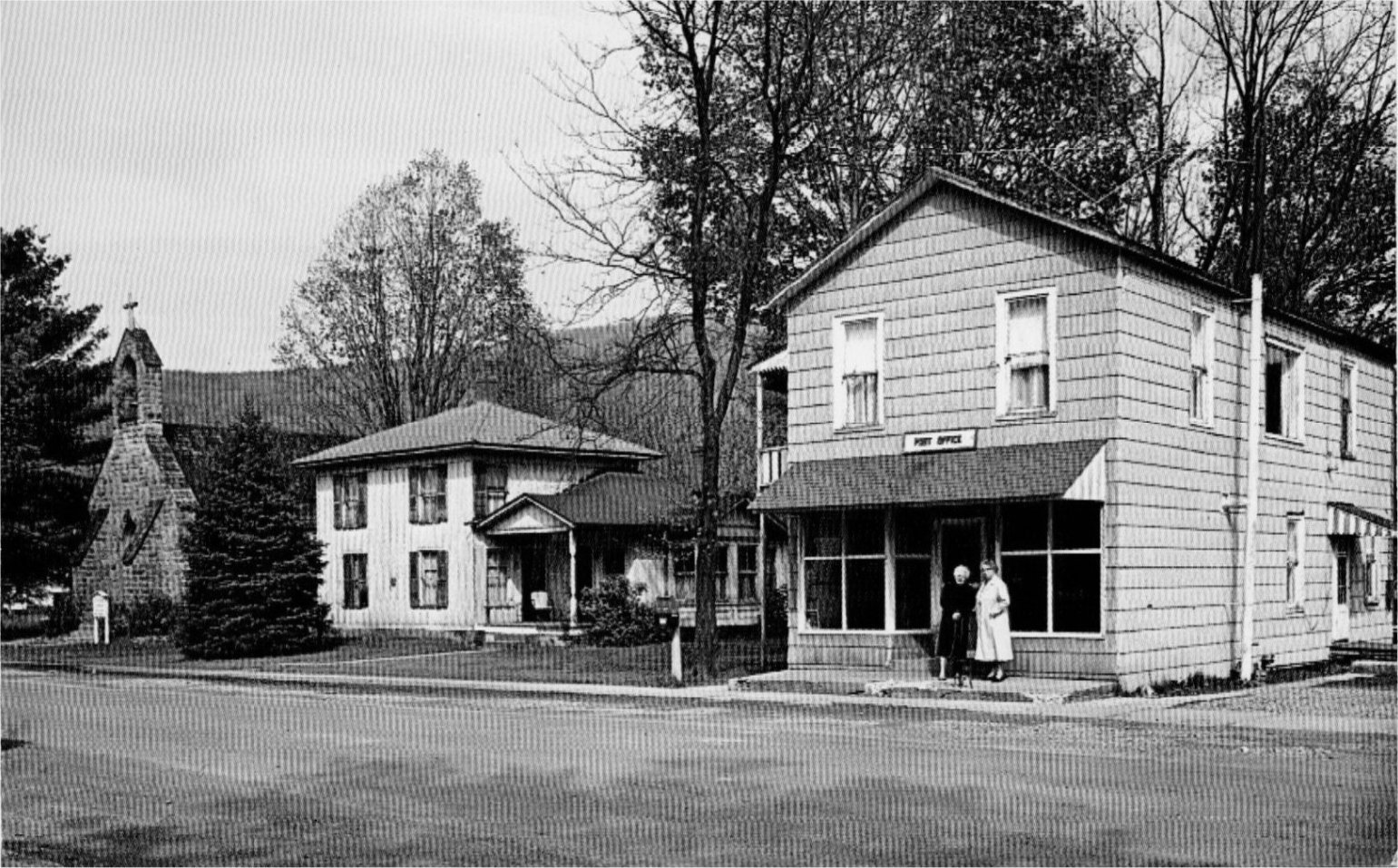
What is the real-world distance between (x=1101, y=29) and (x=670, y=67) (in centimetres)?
1465

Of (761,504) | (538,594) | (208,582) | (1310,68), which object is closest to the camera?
(761,504)

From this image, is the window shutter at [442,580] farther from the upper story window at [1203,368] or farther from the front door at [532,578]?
the upper story window at [1203,368]

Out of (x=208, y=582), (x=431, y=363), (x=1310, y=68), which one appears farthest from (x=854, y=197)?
(x=431, y=363)

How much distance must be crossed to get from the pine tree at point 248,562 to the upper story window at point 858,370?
55.4ft

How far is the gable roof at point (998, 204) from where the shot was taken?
69.4 ft

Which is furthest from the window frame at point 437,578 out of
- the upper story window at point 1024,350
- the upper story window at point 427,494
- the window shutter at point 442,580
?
the upper story window at point 1024,350

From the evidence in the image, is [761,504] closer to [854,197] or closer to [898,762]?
[898,762]

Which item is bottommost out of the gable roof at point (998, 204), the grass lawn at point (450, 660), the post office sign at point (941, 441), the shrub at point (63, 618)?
the shrub at point (63, 618)

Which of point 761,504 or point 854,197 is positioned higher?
point 854,197

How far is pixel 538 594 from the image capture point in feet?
134

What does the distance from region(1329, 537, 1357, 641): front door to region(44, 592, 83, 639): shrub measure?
123 ft

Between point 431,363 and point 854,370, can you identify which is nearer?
point 854,370

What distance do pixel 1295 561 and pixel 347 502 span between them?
85.3 ft

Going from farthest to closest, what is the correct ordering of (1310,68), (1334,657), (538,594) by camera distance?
1. (538,594)
2. (1310,68)
3. (1334,657)
